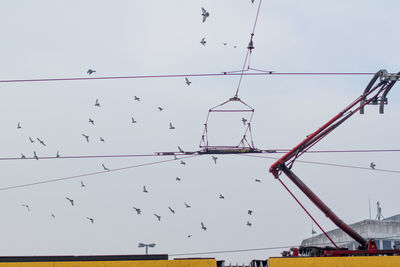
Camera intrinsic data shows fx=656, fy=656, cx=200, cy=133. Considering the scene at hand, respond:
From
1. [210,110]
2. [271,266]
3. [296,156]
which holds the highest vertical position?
[210,110]

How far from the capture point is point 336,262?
1827 cm

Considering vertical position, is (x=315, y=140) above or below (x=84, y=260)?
above

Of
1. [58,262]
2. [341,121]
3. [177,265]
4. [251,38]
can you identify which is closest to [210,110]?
[251,38]

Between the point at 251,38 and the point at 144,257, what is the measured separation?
24.7 ft

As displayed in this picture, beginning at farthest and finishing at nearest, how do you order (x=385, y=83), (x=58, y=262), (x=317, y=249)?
(x=317, y=249), (x=385, y=83), (x=58, y=262)

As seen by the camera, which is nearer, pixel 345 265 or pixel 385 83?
pixel 345 265

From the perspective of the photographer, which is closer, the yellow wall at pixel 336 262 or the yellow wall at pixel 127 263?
the yellow wall at pixel 127 263

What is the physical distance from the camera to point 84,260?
18281 mm

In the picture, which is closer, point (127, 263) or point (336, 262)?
point (127, 263)

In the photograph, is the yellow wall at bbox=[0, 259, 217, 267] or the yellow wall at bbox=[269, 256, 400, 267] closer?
the yellow wall at bbox=[0, 259, 217, 267]

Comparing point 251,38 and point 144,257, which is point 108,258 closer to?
point 144,257

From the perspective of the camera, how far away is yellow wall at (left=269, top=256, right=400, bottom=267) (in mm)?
18031

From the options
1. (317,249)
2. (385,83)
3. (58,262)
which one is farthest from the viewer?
(317,249)

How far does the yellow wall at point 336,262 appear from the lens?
18.0 metres
